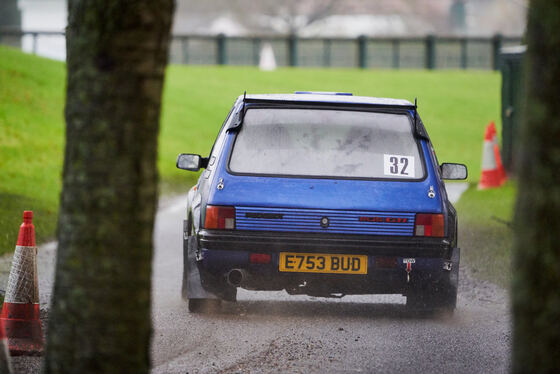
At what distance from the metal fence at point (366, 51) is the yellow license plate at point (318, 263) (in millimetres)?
41337

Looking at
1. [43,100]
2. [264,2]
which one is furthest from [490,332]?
[264,2]

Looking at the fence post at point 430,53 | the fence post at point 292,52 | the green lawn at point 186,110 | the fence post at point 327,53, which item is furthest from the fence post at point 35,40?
the fence post at point 430,53

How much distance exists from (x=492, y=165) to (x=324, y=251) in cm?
1181

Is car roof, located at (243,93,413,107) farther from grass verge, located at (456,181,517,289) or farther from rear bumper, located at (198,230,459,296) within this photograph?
grass verge, located at (456,181,517,289)

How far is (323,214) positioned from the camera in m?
8.38

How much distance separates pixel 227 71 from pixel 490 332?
35.5 metres

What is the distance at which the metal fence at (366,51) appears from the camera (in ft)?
163

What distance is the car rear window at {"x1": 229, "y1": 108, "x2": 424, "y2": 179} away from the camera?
8648 millimetres

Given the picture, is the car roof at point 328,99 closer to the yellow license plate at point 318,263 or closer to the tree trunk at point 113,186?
the yellow license plate at point 318,263

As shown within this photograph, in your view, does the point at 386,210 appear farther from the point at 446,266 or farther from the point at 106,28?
the point at 106,28

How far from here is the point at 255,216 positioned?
8375 millimetres

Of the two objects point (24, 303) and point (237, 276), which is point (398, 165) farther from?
point (24, 303)

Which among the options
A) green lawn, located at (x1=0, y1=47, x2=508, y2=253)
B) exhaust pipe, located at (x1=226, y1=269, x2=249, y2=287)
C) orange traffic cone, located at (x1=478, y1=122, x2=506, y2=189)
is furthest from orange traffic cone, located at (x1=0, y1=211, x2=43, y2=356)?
orange traffic cone, located at (x1=478, y1=122, x2=506, y2=189)

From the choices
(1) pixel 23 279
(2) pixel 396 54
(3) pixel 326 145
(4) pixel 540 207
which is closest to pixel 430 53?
(2) pixel 396 54
